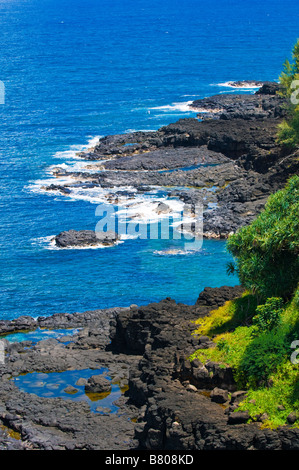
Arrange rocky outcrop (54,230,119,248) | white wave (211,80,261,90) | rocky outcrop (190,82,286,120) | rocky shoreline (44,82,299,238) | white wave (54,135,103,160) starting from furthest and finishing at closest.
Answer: white wave (211,80,261,90) → rocky outcrop (190,82,286,120) → white wave (54,135,103,160) → rocky shoreline (44,82,299,238) → rocky outcrop (54,230,119,248)

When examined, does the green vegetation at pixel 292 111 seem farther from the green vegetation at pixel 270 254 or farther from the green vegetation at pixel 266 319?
the green vegetation at pixel 270 254

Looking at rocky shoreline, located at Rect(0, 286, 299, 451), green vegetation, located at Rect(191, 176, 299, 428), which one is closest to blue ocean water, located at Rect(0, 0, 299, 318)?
rocky shoreline, located at Rect(0, 286, 299, 451)

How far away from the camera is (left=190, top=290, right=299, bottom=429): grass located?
1555 inches

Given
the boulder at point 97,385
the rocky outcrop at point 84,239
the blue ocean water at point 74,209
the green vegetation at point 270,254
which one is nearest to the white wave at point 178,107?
the blue ocean water at point 74,209

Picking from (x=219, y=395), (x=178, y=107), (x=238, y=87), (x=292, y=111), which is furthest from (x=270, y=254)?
(x=238, y=87)

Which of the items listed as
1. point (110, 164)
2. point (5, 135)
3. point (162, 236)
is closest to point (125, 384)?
point (162, 236)

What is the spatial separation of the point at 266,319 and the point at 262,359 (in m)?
2.91

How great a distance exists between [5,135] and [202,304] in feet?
283

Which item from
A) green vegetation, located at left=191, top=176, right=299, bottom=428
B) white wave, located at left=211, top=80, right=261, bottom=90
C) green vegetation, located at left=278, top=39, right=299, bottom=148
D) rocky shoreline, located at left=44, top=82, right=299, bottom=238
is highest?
white wave, located at left=211, top=80, right=261, bottom=90

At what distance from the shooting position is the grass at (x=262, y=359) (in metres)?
39.5

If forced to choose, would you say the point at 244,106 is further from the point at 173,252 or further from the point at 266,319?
the point at 266,319

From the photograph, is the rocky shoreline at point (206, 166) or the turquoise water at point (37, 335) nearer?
the turquoise water at point (37, 335)

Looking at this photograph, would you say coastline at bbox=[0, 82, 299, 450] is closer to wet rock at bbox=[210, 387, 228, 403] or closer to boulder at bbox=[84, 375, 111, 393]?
wet rock at bbox=[210, 387, 228, 403]
